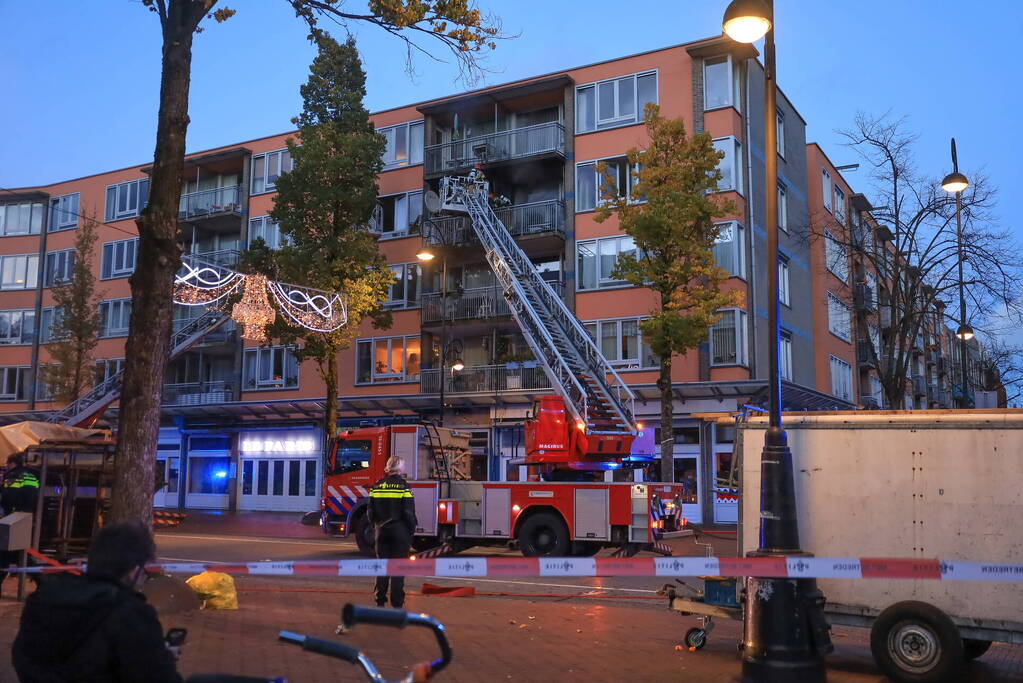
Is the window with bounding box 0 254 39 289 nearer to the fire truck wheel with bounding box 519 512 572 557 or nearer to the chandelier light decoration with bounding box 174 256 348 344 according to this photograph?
the chandelier light decoration with bounding box 174 256 348 344

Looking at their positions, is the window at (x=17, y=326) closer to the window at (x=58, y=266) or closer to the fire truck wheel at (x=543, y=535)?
the window at (x=58, y=266)

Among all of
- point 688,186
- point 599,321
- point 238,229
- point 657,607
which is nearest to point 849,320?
point 599,321

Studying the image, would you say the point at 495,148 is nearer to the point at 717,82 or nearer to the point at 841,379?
the point at 717,82

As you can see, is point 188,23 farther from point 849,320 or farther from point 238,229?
point 849,320

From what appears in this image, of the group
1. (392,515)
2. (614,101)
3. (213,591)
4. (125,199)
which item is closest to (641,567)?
(392,515)

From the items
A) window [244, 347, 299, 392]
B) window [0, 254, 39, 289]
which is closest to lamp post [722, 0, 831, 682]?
window [244, 347, 299, 392]

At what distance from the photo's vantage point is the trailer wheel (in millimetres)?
7947

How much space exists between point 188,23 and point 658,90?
23.2 meters

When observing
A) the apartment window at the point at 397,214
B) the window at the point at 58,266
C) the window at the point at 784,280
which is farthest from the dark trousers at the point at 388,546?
the window at the point at 58,266

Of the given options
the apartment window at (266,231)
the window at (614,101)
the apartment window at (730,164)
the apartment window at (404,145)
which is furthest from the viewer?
the apartment window at (266,231)

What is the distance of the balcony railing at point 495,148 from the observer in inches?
1309

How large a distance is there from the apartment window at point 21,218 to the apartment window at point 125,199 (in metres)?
5.66

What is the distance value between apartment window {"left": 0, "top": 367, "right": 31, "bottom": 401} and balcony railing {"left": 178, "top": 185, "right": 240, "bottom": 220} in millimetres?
12949

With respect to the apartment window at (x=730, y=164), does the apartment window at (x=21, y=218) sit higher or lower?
higher
